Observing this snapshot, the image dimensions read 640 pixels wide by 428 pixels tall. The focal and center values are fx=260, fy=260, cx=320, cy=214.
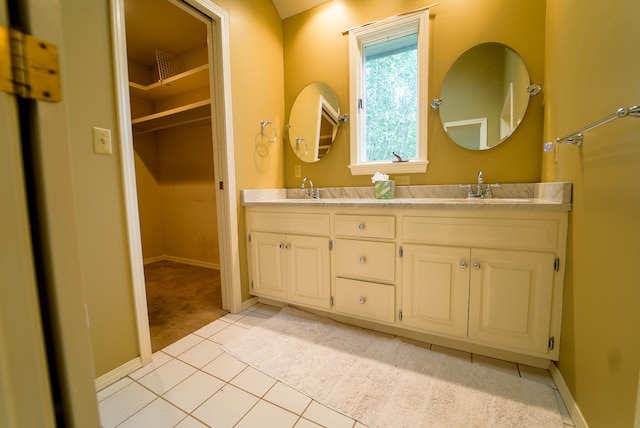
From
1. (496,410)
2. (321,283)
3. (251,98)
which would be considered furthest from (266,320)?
(251,98)

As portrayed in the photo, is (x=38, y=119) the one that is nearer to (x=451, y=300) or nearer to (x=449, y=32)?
(x=451, y=300)

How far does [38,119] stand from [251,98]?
1.95 metres

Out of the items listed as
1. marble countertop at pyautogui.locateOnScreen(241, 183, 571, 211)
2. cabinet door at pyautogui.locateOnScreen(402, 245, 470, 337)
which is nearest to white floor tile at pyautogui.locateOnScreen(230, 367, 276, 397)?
cabinet door at pyautogui.locateOnScreen(402, 245, 470, 337)

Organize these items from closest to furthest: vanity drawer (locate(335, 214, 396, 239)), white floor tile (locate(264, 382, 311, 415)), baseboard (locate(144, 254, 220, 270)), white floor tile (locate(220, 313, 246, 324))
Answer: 1. white floor tile (locate(264, 382, 311, 415))
2. vanity drawer (locate(335, 214, 396, 239))
3. white floor tile (locate(220, 313, 246, 324))
4. baseboard (locate(144, 254, 220, 270))

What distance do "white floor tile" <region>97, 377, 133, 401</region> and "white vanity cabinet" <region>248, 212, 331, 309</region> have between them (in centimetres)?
95

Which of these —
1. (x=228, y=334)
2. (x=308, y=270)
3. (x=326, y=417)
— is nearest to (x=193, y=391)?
(x=228, y=334)

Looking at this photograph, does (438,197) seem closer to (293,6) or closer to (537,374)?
(537,374)

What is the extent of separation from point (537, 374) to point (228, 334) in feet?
5.74

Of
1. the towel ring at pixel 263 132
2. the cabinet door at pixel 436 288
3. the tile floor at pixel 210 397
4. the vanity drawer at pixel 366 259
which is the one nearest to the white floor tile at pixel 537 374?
the tile floor at pixel 210 397

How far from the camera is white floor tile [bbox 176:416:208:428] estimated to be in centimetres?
105

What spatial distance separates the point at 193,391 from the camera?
48.6 inches

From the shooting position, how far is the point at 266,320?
6.21ft

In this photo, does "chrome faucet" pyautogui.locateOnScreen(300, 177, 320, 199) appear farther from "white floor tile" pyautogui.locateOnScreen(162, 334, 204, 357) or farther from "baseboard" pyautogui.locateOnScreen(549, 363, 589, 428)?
"baseboard" pyautogui.locateOnScreen(549, 363, 589, 428)

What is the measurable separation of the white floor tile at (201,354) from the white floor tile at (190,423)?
347 mm
